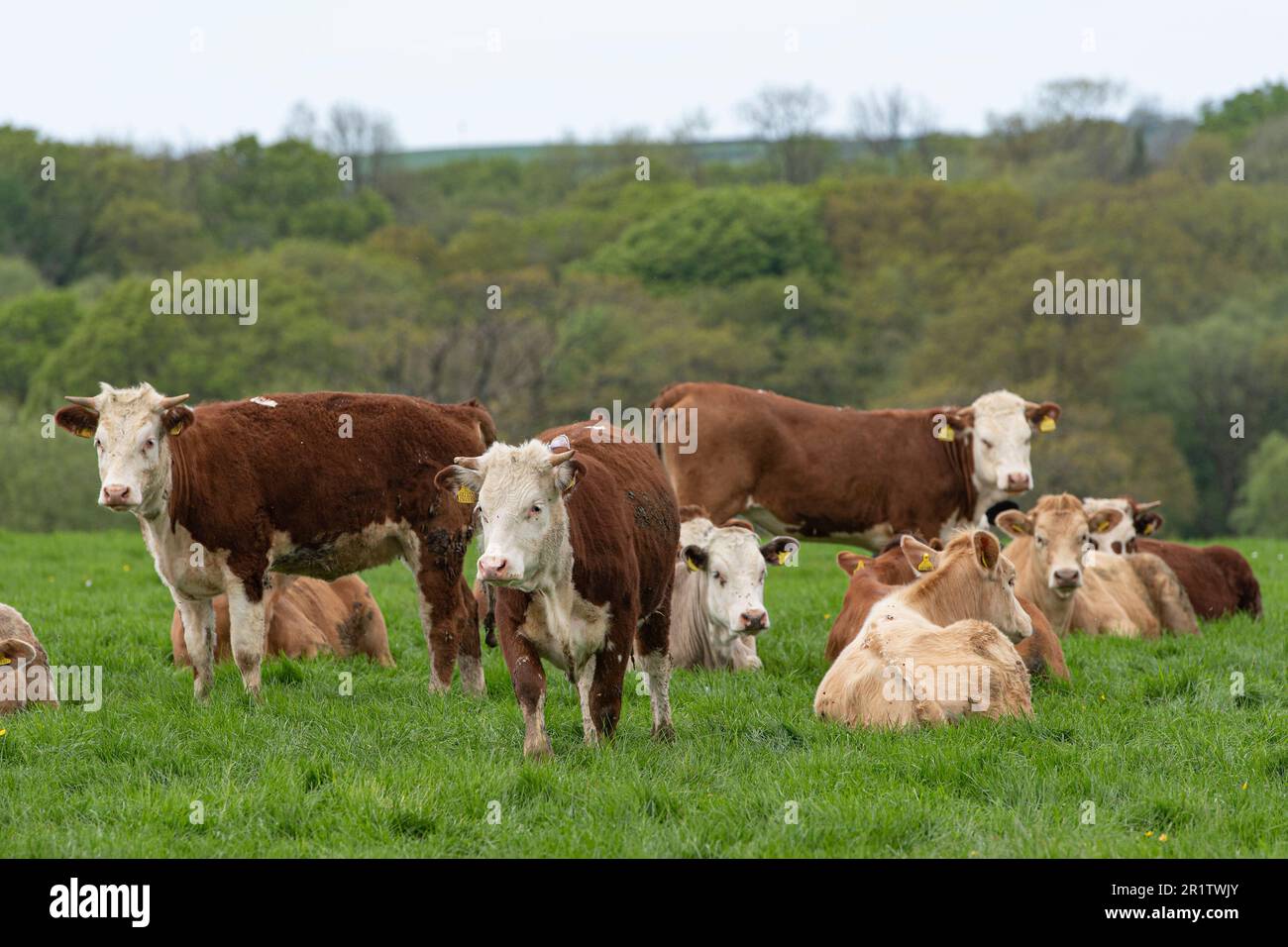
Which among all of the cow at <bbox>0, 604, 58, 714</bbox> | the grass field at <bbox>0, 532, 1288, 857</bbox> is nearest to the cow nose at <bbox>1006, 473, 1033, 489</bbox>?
the grass field at <bbox>0, 532, 1288, 857</bbox>

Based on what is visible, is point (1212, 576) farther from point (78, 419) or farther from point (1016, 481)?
point (78, 419)

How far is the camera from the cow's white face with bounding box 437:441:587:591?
658cm

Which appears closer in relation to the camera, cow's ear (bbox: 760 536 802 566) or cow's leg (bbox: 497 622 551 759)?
cow's leg (bbox: 497 622 551 759)

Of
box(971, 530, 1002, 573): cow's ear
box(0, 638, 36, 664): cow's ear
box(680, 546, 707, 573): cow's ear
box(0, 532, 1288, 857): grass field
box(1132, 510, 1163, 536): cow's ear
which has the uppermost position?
box(971, 530, 1002, 573): cow's ear

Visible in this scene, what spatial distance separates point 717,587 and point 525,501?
3.15m

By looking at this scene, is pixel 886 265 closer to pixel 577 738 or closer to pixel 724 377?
pixel 724 377

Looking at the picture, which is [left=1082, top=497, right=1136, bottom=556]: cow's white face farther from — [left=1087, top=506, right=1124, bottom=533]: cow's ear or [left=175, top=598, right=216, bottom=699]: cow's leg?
[left=175, top=598, right=216, bottom=699]: cow's leg

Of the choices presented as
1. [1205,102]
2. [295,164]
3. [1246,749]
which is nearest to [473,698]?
[1246,749]

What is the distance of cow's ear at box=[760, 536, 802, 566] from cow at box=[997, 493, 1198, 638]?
6.82 feet

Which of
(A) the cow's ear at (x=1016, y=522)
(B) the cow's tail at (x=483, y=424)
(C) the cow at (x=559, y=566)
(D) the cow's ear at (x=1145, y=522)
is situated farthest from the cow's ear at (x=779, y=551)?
(D) the cow's ear at (x=1145, y=522)

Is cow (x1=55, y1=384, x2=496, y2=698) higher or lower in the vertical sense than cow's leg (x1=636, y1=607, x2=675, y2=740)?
higher

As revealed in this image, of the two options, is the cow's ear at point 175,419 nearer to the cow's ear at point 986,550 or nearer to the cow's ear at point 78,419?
the cow's ear at point 78,419

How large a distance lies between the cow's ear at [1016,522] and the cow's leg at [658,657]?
4480mm
